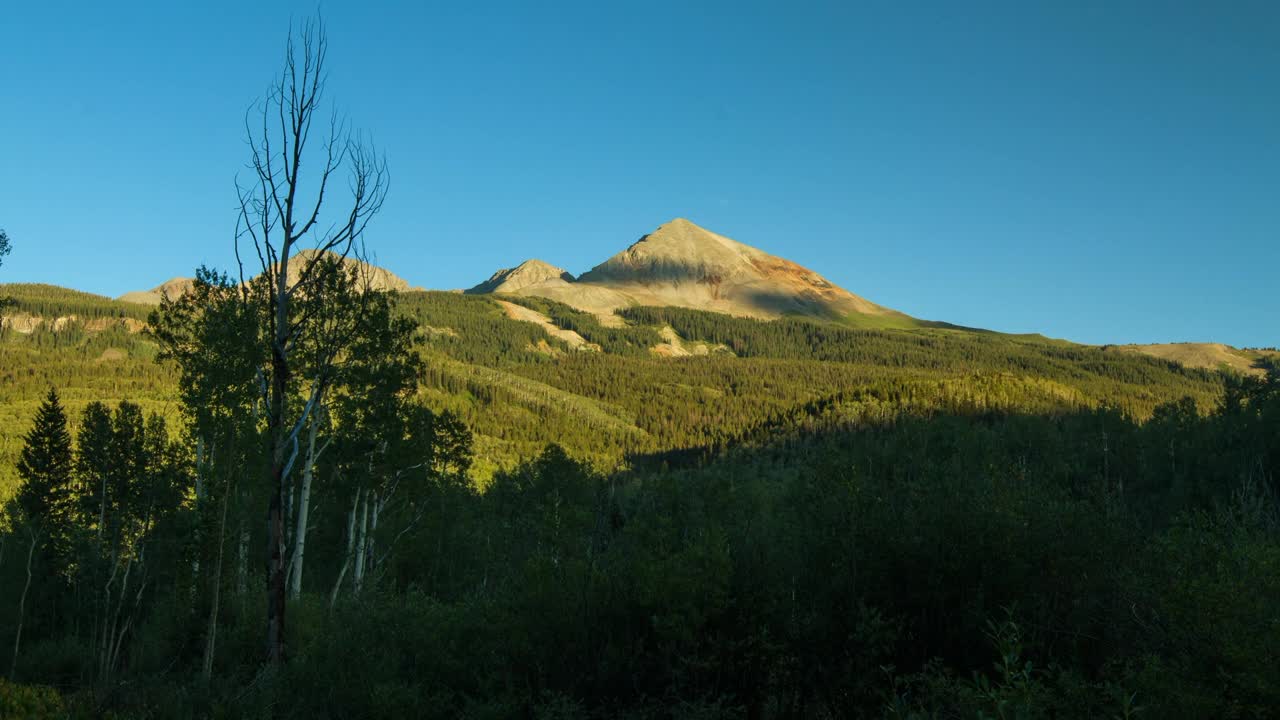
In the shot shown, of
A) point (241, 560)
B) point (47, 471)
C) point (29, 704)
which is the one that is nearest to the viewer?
point (29, 704)

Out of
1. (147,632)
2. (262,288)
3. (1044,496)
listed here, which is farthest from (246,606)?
(1044,496)

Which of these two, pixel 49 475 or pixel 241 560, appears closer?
pixel 241 560

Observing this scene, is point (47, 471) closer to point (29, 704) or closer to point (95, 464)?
point (95, 464)

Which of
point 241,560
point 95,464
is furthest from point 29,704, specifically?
point 95,464

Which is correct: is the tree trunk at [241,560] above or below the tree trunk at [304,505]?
below

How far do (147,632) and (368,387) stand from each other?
13.1 meters

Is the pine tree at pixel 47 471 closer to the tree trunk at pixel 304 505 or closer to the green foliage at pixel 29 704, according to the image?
the tree trunk at pixel 304 505

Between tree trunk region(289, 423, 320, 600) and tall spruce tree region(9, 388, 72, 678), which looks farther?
tall spruce tree region(9, 388, 72, 678)

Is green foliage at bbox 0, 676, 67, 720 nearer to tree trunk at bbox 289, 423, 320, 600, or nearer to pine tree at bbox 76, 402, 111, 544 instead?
tree trunk at bbox 289, 423, 320, 600

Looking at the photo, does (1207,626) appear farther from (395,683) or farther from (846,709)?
(395,683)

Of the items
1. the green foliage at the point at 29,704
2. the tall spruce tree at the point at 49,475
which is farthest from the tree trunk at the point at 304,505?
the tall spruce tree at the point at 49,475

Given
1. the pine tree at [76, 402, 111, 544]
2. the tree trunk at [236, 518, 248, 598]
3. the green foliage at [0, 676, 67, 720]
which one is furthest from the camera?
the pine tree at [76, 402, 111, 544]

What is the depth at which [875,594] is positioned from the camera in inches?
487

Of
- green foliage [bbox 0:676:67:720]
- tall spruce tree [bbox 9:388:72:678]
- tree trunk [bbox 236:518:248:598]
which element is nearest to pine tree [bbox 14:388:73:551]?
tall spruce tree [bbox 9:388:72:678]
